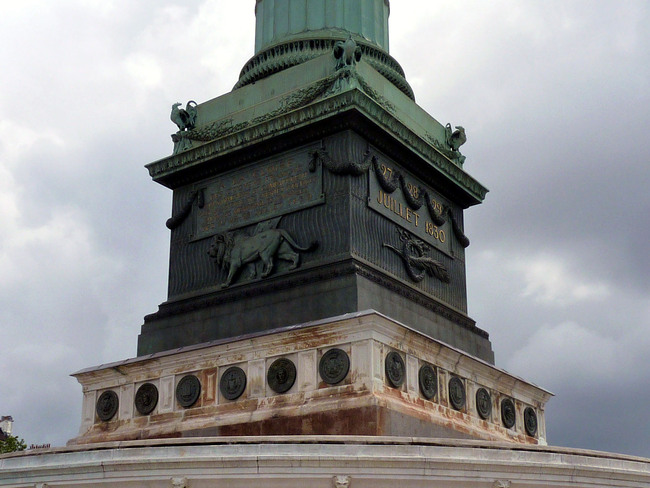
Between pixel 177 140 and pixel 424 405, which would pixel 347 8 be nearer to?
pixel 177 140

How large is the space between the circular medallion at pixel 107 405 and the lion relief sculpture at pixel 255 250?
464 cm

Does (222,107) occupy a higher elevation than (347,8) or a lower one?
lower

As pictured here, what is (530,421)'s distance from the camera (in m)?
33.5

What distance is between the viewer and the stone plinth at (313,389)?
26906 mm

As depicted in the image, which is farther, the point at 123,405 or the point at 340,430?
the point at 123,405

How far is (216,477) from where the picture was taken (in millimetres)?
21031

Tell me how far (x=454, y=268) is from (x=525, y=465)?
13.5m

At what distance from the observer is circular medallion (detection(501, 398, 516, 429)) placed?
3200 cm

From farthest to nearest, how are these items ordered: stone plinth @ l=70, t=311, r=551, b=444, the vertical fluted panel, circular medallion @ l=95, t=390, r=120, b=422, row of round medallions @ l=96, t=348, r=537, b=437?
the vertical fluted panel < circular medallion @ l=95, t=390, r=120, b=422 < row of round medallions @ l=96, t=348, r=537, b=437 < stone plinth @ l=70, t=311, r=551, b=444

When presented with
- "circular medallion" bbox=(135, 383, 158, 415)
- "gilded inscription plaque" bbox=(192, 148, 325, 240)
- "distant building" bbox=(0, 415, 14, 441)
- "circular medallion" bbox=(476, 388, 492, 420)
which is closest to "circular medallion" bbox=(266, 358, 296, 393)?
"circular medallion" bbox=(135, 383, 158, 415)

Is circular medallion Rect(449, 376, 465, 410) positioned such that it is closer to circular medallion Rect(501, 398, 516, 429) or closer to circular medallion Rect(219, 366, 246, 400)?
circular medallion Rect(501, 398, 516, 429)

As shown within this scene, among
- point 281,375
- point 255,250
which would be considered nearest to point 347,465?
point 281,375

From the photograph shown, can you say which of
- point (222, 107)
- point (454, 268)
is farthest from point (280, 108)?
point (454, 268)

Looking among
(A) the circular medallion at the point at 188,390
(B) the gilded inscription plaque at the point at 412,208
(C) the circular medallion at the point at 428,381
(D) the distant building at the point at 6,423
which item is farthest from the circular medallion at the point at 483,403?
(D) the distant building at the point at 6,423
